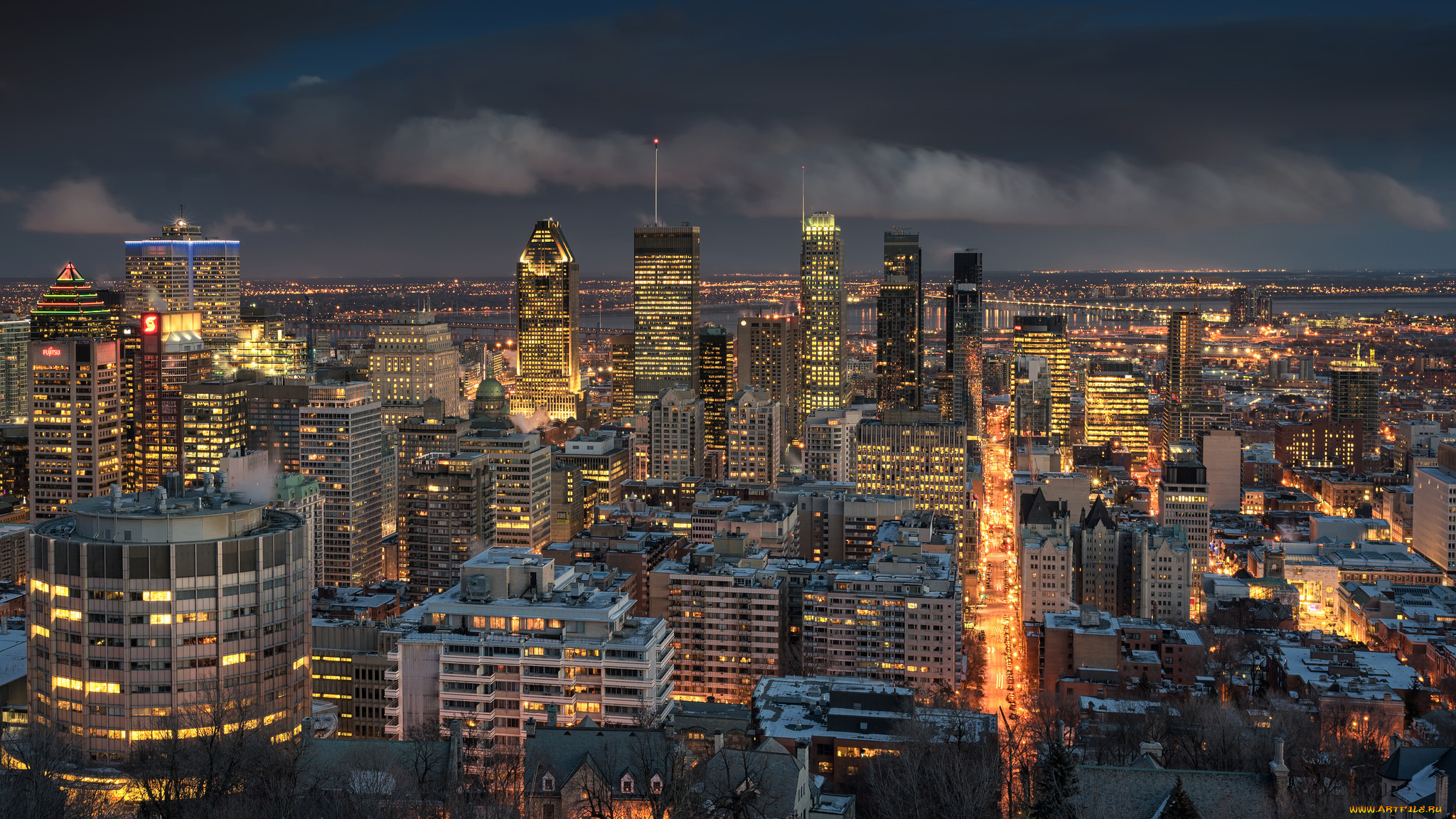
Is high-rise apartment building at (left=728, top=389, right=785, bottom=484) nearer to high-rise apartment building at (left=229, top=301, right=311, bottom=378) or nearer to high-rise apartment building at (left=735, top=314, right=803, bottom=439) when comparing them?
high-rise apartment building at (left=735, top=314, right=803, bottom=439)

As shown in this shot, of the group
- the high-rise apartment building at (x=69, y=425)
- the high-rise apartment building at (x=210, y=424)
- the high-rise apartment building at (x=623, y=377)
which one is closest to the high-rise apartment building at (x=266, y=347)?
the high-rise apartment building at (x=623, y=377)

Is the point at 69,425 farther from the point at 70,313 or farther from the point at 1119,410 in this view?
the point at 1119,410

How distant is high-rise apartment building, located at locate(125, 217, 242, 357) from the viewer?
151 metres

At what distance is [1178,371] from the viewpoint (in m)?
150

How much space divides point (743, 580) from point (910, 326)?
3389 inches

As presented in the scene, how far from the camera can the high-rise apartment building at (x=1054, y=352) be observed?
138350 millimetres

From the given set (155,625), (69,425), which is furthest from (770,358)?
(155,625)

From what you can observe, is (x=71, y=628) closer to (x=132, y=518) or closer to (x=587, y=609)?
(x=132, y=518)

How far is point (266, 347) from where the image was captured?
134000mm

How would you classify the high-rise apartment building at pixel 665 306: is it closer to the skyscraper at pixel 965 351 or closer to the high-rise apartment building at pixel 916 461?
the skyscraper at pixel 965 351

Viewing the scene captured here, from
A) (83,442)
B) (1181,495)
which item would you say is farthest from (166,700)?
(1181,495)

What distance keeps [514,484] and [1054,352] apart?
80108 mm

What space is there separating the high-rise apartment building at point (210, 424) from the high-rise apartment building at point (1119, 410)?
73.6 metres

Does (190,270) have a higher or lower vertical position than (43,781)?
higher
